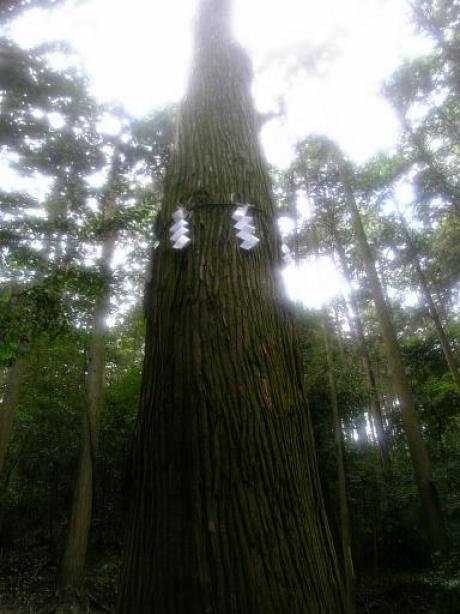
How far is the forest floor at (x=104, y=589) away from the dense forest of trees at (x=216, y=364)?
55 mm

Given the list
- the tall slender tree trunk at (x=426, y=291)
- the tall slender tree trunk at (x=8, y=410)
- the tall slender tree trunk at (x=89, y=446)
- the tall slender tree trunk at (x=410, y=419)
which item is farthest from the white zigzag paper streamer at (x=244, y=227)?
the tall slender tree trunk at (x=426, y=291)

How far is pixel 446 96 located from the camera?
34.8 feet

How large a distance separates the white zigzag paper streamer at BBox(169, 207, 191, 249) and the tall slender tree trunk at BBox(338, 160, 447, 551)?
812 centimetres

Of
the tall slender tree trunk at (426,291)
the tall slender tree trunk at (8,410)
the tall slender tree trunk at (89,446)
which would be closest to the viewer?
the tall slender tree trunk at (89,446)

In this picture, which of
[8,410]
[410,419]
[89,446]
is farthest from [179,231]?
[410,419]

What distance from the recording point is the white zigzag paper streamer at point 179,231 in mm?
1637

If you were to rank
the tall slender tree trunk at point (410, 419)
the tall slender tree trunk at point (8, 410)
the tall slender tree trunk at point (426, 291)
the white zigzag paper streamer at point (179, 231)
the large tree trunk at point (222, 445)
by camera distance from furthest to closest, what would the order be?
1. the tall slender tree trunk at point (426, 291)
2. the tall slender tree trunk at point (8, 410)
3. the tall slender tree trunk at point (410, 419)
4. the white zigzag paper streamer at point (179, 231)
5. the large tree trunk at point (222, 445)

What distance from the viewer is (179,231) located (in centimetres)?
168

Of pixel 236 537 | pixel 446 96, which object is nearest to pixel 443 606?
pixel 236 537

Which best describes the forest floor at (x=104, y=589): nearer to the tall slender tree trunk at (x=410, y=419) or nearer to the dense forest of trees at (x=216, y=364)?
the dense forest of trees at (x=216, y=364)

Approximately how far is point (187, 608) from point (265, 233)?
4.57 ft

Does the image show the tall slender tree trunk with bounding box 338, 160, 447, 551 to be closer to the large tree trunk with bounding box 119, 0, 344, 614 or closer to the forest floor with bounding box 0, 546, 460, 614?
the forest floor with bounding box 0, 546, 460, 614

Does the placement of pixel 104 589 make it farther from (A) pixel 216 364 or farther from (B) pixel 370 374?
(B) pixel 370 374

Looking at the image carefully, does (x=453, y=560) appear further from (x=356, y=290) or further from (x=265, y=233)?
(x=356, y=290)
